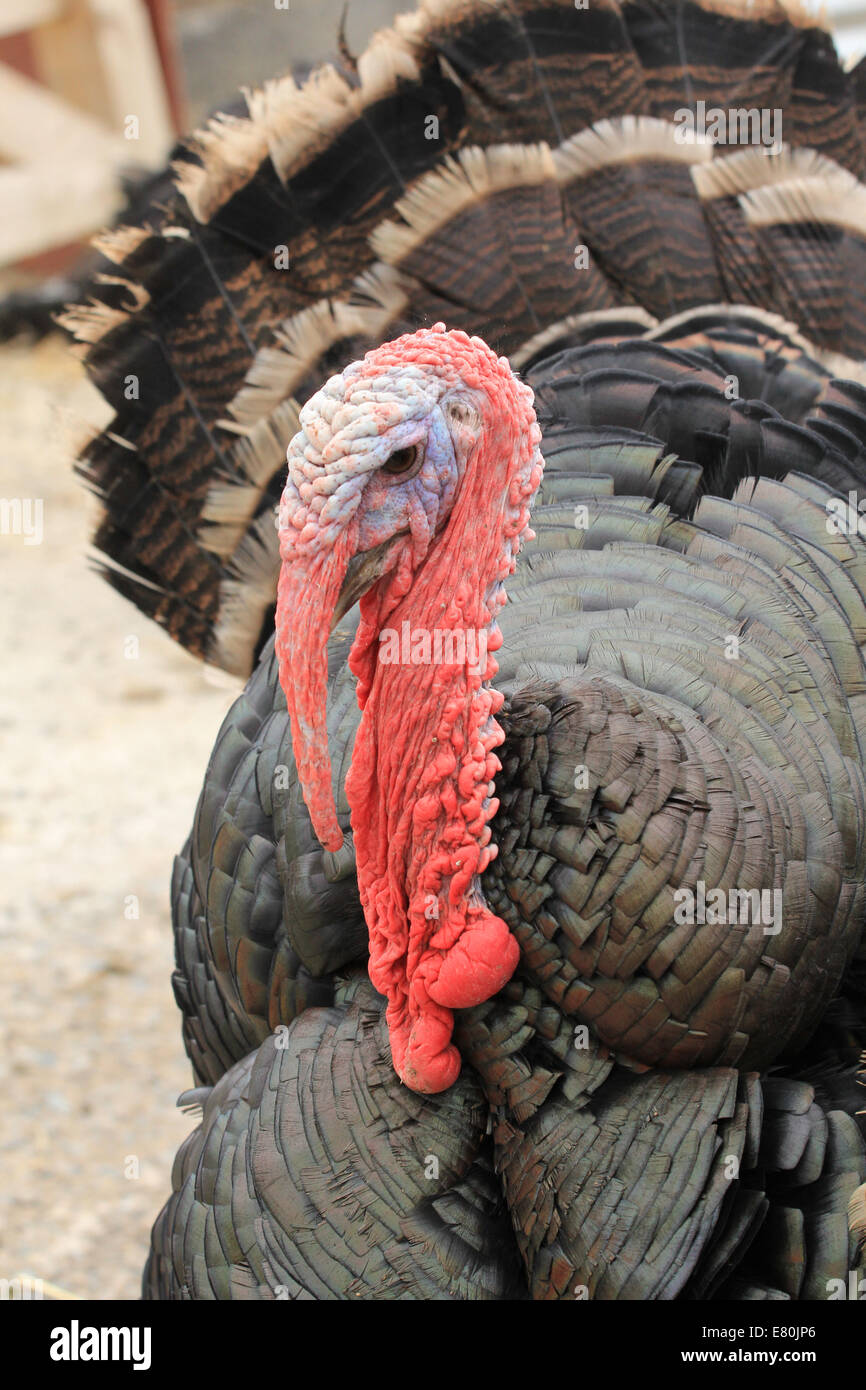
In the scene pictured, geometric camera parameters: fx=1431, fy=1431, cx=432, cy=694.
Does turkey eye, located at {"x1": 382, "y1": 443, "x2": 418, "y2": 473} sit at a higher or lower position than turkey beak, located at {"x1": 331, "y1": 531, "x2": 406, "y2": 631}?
higher

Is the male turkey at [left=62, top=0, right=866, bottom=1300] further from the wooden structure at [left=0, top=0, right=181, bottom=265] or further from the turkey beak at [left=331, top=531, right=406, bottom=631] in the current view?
the wooden structure at [left=0, top=0, right=181, bottom=265]

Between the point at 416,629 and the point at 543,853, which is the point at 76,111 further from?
the point at 543,853

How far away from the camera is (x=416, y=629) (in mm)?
1892

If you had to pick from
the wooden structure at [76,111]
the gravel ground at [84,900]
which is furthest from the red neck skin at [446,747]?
the wooden structure at [76,111]

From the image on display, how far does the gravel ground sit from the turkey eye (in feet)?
5.87

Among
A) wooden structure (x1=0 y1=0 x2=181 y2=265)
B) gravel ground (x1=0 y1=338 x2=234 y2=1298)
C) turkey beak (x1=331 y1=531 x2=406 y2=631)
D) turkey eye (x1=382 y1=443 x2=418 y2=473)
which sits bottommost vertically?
gravel ground (x1=0 y1=338 x2=234 y2=1298)

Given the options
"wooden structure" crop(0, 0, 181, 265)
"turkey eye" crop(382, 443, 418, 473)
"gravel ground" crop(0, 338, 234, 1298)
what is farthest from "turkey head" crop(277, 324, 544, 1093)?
"wooden structure" crop(0, 0, 181, 265)

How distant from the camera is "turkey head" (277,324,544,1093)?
5.65ft

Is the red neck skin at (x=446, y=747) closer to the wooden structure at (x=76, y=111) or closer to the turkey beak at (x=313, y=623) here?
the turkey beak at (x=313, y=623)

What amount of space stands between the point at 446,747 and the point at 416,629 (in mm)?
161

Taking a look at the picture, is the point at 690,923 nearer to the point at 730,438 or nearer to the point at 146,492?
the point at 730,438

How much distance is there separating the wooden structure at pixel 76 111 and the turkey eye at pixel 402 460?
6.27 m

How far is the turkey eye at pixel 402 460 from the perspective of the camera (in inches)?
69.5
